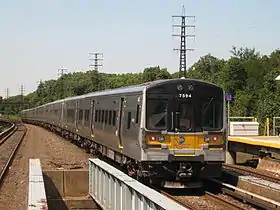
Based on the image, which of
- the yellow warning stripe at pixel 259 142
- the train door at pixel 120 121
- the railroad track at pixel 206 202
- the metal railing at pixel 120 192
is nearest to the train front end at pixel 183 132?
the railroad track at pixel 206 202

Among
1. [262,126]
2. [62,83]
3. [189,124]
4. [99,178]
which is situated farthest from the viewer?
[62,83]

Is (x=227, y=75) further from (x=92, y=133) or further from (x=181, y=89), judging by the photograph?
(x=181, y=89)

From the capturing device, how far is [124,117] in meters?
15.1

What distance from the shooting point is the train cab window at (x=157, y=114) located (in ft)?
42.4

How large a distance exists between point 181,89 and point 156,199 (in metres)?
6.38

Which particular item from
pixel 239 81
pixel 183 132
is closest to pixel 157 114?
pixel 183 132

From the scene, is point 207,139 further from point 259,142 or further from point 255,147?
point 255,147

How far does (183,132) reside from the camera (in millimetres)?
12898

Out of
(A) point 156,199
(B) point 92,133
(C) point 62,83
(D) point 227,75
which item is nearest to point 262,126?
(B) point 92,133

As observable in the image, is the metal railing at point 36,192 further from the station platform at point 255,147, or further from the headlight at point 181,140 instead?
the station platform at point 255,147

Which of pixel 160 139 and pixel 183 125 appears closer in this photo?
pixel 160 139

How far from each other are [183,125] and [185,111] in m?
0.36

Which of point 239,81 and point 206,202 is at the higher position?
point 239,81

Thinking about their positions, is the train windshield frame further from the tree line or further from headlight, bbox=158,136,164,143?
the tree line
